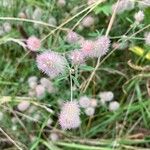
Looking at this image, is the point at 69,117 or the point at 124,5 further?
the point at 124,5

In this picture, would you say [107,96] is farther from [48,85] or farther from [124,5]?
[124,5]

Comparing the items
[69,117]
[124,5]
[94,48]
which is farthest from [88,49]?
[124,5]

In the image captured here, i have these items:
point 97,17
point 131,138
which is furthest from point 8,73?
point 131,138

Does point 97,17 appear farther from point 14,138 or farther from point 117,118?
point 14,138

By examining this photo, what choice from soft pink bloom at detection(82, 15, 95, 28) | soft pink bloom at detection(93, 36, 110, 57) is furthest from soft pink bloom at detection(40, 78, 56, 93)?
soft pink bloom at detection(93, 36, 110, 57)

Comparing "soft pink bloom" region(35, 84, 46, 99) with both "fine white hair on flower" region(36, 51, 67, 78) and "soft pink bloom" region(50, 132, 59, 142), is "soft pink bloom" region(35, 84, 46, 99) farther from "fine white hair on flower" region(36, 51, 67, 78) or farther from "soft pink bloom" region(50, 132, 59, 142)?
"fine white hair on flower" region(36, 51, 67, 78)

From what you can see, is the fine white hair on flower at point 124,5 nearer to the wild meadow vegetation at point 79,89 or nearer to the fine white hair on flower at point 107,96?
the wild meadow vegetation at point 79,89

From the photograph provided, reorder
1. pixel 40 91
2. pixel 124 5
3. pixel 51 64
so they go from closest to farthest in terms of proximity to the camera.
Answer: pixel 51 64 < pixel 124 5 < pixel 40 91

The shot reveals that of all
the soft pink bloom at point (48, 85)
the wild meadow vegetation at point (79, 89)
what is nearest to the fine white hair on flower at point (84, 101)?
the wild meadow vegetation at point (79, 89)
